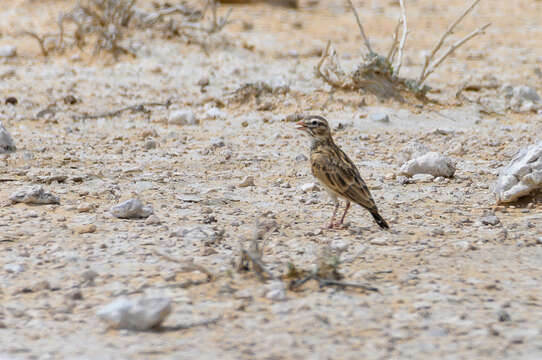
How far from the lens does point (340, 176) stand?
539 cm

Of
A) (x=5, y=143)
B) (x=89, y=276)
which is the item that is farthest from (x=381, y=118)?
(x=89, y=276)

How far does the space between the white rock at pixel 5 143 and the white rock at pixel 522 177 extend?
438 centimetres

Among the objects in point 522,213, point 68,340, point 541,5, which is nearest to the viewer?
point 68,340

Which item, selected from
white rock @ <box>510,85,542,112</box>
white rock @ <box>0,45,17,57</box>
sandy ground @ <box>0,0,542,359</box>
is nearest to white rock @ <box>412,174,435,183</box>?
sandy ground @ <box>0,0,542,359</box>

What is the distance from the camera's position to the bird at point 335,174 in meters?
5.27

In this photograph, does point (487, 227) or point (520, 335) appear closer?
point (520, 335)

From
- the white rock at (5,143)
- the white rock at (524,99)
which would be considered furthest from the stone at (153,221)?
the white rock at (524,99)

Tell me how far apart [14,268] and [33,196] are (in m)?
1.28

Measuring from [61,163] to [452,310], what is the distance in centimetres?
431

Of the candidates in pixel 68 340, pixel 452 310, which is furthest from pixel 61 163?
pixel 452 310

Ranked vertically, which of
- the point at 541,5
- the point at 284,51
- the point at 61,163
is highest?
the point at 541,5

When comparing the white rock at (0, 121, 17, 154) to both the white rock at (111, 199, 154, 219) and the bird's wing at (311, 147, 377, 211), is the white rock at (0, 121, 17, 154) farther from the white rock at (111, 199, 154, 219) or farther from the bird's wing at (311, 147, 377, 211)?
the bird's wing at (311, 147, 377, 211)

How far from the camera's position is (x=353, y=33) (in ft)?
45.5

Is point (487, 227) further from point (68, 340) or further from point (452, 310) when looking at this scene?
point (68, 340)
